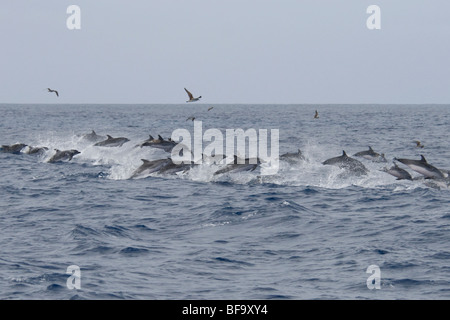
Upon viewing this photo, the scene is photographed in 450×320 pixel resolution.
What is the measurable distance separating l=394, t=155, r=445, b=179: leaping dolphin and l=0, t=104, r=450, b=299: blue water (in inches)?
16.5

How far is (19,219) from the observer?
18344 millimetres

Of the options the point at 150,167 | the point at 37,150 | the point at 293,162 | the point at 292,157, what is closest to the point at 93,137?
the point at 37,150

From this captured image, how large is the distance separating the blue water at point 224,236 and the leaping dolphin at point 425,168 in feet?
1.38

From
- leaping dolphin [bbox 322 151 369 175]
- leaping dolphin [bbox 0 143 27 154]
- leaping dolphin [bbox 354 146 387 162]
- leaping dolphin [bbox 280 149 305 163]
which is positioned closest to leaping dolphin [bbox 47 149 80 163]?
leaping dolphin [bbox 0 143 27 154]

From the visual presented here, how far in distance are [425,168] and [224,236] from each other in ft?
35.1

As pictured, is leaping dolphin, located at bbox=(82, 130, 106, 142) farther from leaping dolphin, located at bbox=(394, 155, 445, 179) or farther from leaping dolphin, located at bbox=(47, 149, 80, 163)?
leaping dolphin, located at bbox=(394, 155, 445, 179)

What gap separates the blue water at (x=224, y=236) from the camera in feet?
39.3

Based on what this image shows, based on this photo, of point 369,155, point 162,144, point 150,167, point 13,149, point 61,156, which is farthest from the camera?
point 13,149

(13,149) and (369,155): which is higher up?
(369,155)

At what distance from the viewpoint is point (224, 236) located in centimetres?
1614

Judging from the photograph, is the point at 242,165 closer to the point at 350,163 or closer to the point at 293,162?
the point at 350,163

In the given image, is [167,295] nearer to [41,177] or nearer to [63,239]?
[63,239]

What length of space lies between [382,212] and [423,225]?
203 cm
